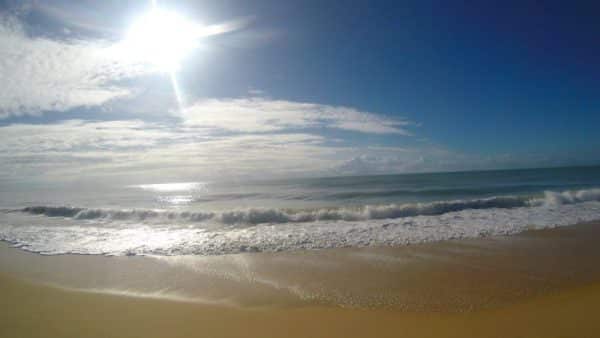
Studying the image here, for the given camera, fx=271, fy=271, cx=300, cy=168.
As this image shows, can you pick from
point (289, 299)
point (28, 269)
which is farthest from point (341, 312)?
point (28, 269)

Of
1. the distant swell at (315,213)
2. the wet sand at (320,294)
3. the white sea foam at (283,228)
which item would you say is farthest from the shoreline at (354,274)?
the distant swell at (315,213)

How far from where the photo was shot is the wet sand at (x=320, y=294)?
4008 mm

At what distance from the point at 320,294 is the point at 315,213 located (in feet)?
30.4

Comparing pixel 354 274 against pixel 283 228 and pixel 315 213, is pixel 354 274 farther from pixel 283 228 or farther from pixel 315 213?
pixel 315 213

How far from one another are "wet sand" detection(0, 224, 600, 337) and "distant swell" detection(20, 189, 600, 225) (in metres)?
6.16

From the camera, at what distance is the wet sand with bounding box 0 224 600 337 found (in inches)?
158

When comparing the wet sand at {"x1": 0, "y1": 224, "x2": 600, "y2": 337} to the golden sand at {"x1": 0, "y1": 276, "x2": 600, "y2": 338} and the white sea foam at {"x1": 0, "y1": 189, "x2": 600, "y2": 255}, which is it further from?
the white sea foam at {"x1": 0, "y1": 189, "x2": 600, "y2": 255}

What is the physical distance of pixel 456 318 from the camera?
13.4ft

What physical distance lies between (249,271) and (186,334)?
2.62 meters

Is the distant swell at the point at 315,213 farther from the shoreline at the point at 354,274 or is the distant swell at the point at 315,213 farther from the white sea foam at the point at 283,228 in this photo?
the shoreline at the point at 354,274

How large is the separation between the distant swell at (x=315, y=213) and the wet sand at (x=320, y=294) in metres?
6.16

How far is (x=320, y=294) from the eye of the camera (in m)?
5.05

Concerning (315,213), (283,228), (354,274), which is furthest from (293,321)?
(315,213)

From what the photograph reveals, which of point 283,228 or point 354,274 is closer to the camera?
point 354,274
